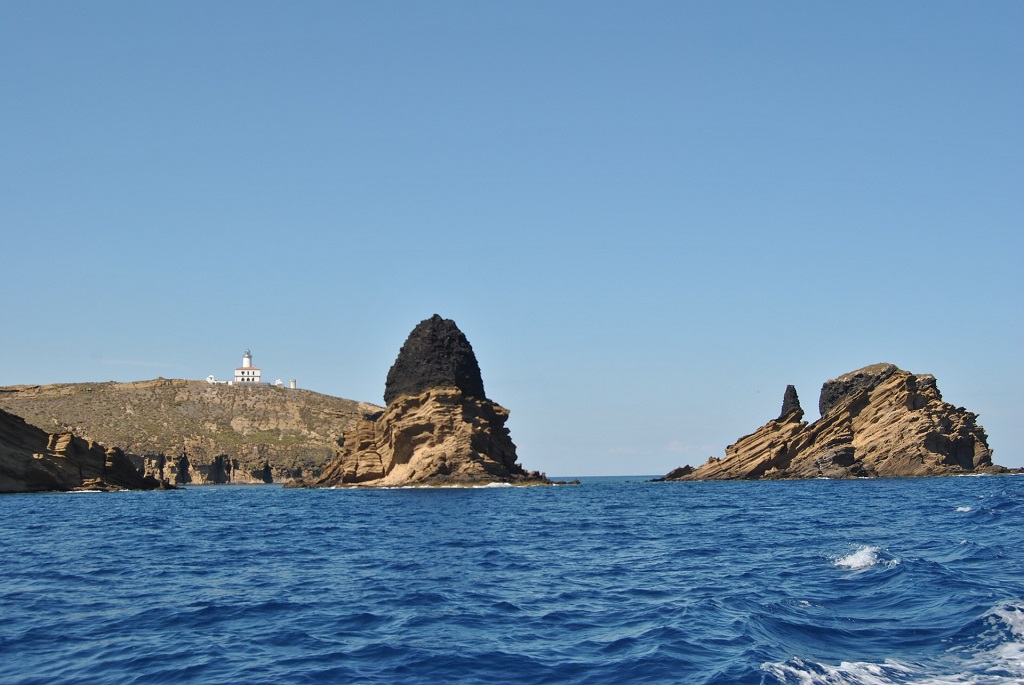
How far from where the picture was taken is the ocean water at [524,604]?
16109 millimetres

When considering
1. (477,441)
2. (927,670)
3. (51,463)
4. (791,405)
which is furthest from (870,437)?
(927,670)

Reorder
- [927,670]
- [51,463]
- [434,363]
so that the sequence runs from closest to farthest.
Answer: [927,670], [51,463], [434,363]

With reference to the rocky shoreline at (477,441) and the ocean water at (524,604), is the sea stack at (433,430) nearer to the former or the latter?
the rocky shoreline at (477,441)

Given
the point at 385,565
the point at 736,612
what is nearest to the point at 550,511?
the point at 385,565

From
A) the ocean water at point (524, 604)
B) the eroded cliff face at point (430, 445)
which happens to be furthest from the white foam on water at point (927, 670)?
the eroded cliff face at point (430, 445)

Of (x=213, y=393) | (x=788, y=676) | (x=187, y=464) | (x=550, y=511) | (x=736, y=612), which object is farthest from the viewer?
(x=213, y=393)

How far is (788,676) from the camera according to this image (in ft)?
50.2

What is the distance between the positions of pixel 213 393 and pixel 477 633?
178m

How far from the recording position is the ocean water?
1611 centimetres

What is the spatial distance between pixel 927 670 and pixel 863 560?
40.5ft

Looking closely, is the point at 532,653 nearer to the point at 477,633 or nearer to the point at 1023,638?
the point at 477,633

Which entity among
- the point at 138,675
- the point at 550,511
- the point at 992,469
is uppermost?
the point at 992,469

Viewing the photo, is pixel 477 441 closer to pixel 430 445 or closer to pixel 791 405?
pixel 430 445

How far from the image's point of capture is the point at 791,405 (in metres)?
113
